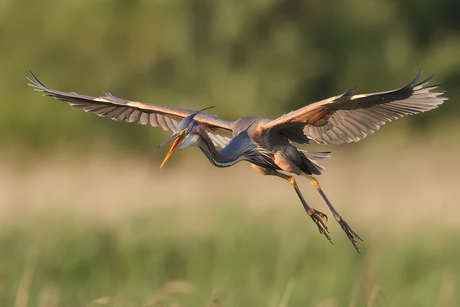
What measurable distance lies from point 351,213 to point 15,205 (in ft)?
14.2

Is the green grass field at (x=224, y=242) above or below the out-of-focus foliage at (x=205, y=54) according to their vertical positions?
below

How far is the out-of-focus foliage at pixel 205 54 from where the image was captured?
14.2 meters

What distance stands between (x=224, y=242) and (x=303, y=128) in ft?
11.0

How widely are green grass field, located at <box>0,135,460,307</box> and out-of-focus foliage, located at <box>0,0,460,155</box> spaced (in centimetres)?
546

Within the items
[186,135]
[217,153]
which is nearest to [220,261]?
[217,153]

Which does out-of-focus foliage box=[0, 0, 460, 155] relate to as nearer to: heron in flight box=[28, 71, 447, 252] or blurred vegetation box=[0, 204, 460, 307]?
blurred vegetation box=[0, 204, 460, 307]

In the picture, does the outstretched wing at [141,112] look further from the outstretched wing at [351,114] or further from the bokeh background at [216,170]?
the bokeh background at [216,170]

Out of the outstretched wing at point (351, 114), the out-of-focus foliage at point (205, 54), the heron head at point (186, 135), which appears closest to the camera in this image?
the heron head at point (186, 135)

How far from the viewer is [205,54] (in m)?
14.5

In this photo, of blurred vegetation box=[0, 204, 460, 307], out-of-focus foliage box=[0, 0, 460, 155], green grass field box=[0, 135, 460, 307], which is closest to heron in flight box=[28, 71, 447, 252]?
green grass field box=[0, 135, 460, 307]

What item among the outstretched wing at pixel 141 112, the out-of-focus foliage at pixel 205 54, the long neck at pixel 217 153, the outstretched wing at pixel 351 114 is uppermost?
the out-of-focus foliage at pixel 205 54

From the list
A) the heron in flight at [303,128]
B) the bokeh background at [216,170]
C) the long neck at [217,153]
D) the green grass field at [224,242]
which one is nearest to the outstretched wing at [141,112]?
the heron in flight at [303,128]

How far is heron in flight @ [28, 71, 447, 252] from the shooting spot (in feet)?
10.9

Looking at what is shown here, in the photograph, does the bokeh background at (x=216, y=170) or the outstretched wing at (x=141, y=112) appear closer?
the outstretched wing at (x=141, y=112)
